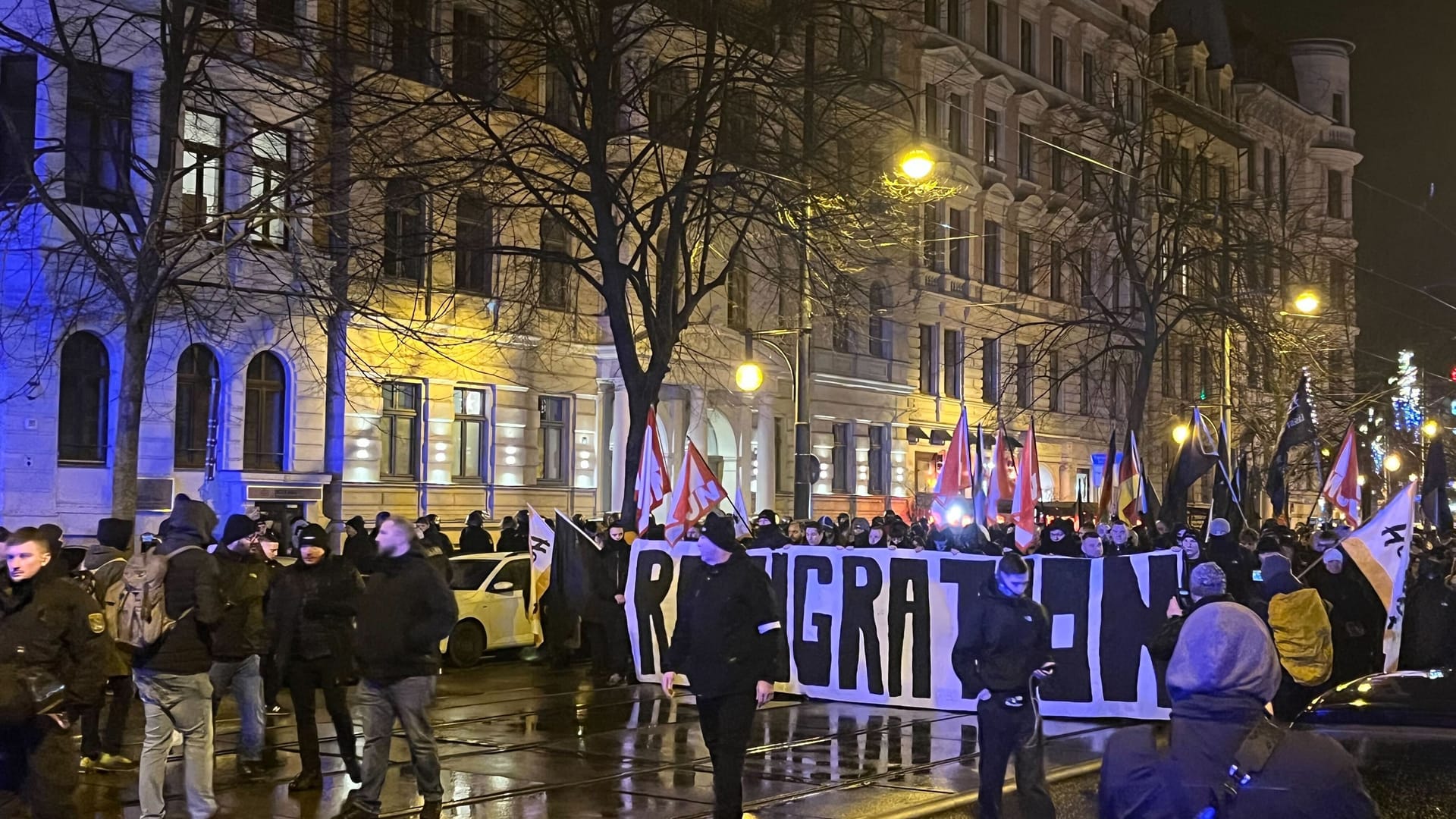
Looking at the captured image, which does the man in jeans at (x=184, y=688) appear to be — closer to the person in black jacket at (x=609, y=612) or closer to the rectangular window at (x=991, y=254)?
the person in black jacket at (x=609, y=612)

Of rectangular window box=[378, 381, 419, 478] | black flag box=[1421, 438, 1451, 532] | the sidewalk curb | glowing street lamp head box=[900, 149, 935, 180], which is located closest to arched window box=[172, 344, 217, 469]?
rectangular window box=[378, 381, 419, 478]

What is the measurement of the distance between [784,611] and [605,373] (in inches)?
786

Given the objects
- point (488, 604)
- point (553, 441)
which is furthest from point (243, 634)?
point (553, 441)

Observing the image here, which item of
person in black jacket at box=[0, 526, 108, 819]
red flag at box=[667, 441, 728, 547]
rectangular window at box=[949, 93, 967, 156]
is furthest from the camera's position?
rectangular window at box=[949, 93, 967, 156]

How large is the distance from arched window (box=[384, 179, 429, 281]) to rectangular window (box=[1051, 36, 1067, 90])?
2832 centimetres

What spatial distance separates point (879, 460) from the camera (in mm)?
45938

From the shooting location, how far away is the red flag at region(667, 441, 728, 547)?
1803 cm

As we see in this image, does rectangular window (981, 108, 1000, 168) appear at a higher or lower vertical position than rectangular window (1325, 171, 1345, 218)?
lower

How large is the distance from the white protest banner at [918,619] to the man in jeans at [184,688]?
6691mm

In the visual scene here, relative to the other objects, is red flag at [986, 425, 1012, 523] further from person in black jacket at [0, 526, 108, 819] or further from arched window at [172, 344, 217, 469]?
person in black jacket at [0, 526, 108, 819]

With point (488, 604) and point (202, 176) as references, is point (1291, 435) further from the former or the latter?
point (202, 176)

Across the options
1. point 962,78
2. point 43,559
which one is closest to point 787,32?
point 43,559

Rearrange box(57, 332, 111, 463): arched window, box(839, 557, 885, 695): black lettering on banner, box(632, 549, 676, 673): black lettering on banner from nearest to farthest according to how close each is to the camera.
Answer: box(839, 557, 885, 695): black lettering on banner
box(632, 549, 676, 673): black lettering on banner
box(57, 332, 111, 463): arched window

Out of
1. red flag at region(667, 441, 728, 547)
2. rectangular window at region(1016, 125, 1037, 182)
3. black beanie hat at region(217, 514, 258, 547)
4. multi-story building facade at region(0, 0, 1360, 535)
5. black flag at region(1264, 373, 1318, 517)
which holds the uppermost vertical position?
rectangular window at region(1016, 125, 1037, 182)
